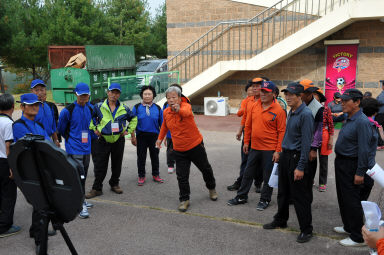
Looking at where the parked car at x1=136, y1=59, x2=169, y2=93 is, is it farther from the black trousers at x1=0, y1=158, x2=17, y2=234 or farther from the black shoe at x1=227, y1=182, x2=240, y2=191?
the black trousers at x1=0, y1=158, x2=17, y2=234

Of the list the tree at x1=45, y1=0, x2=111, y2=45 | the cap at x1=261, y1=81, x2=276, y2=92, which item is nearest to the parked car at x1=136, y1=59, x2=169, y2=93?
the cap at x1=261, y1=81, x2=276, y2=92

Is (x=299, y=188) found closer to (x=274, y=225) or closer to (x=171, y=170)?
(x=274, y=225)

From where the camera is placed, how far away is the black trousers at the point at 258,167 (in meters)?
5.17

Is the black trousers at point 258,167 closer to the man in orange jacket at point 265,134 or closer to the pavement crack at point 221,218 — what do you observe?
the man in orange jacket at point 265,134

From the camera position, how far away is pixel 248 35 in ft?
42.3

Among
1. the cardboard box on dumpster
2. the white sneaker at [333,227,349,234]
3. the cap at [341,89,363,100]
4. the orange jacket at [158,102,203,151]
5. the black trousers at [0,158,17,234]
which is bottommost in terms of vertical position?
the white sneaker at [333,227,349,234]

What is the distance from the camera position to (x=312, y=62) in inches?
496

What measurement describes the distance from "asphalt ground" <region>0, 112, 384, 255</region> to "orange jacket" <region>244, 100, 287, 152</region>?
992 mm

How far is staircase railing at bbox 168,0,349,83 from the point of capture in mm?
12016

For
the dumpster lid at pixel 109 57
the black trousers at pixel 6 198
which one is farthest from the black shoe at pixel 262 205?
the dumpster lid at pixel 109 57

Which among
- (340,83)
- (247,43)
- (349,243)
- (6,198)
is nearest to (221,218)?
(349,243)

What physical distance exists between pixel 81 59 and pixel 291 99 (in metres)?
12.7

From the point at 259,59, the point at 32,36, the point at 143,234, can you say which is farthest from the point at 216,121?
the point at 32,36

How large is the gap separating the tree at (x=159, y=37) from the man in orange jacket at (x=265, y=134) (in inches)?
944
